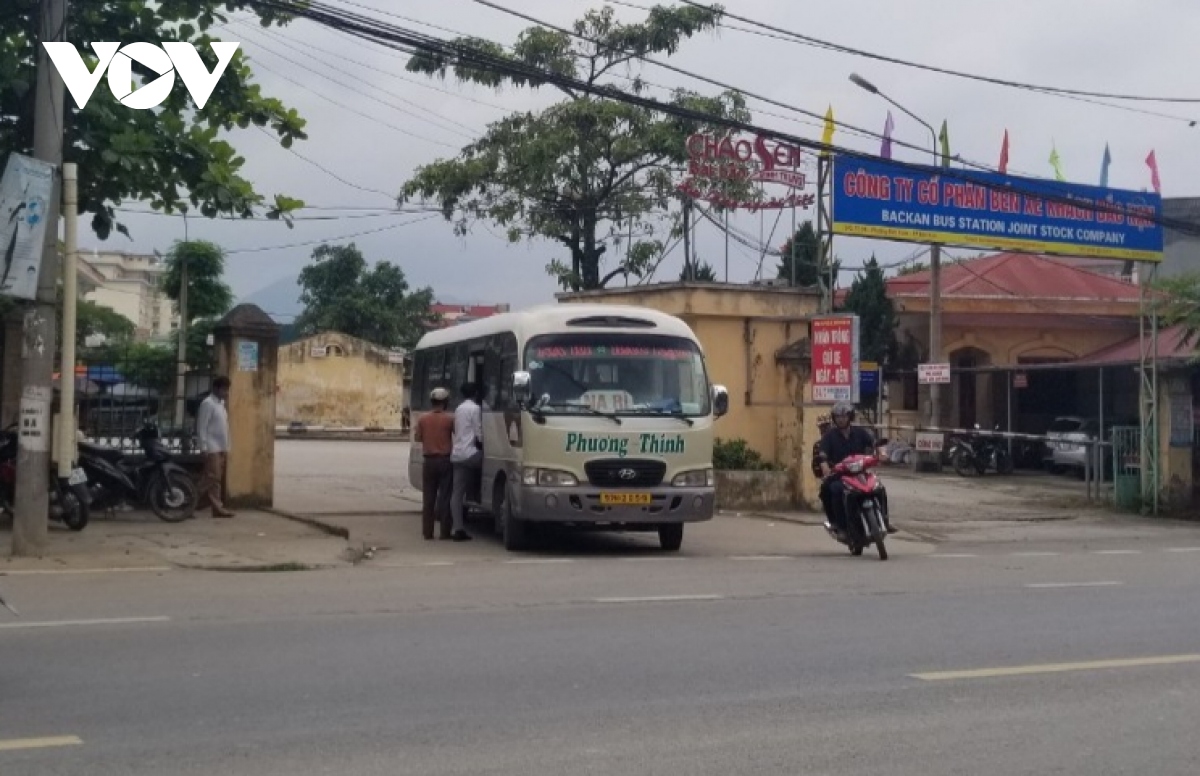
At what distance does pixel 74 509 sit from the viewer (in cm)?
1666

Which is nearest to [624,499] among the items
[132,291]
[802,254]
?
[802,254]

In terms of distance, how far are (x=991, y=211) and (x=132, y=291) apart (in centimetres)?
7431

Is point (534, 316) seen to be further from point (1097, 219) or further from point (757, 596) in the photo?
point (1097, 219)

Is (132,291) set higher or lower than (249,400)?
higher

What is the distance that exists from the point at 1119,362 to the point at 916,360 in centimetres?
1157

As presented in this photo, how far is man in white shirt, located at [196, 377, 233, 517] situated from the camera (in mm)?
18984

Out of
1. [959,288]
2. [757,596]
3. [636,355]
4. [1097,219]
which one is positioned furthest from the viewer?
[959,288]

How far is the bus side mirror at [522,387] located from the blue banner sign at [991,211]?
9.55 meters

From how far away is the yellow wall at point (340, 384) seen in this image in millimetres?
59812

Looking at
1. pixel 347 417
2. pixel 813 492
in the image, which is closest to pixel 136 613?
pixel 813 492

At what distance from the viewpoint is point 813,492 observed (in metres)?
23.0

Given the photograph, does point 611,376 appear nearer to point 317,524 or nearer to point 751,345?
point 317,524

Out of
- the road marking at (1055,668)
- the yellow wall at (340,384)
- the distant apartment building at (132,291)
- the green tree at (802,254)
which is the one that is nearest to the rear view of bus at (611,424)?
the road marking at (1055,668)

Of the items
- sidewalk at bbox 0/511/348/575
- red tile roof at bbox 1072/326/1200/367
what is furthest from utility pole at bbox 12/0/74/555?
red tile roof at bbox 1072/326/1200/367
